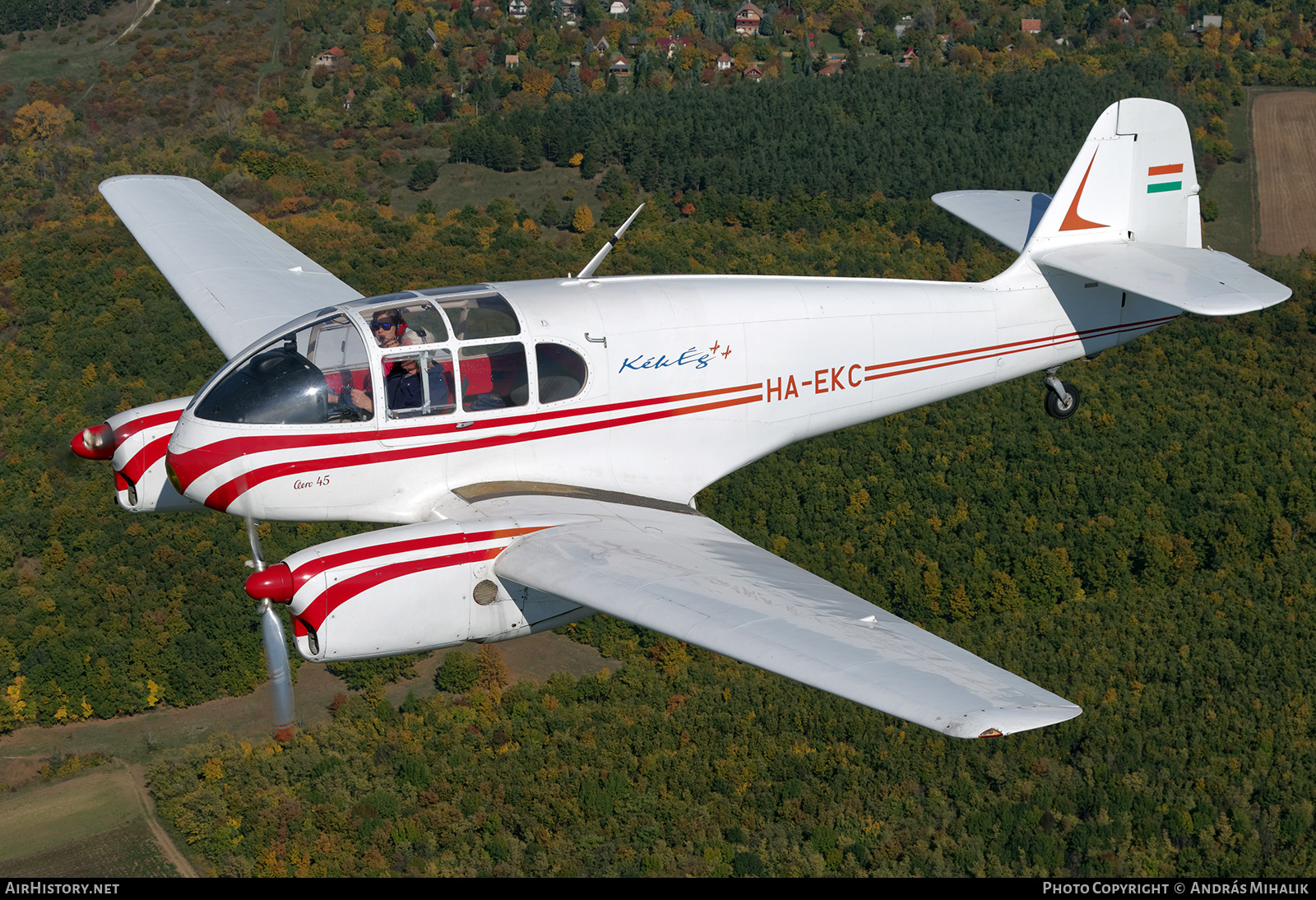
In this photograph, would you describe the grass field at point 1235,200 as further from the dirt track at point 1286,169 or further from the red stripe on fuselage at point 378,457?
the red stripe on fuselage at point 378,457

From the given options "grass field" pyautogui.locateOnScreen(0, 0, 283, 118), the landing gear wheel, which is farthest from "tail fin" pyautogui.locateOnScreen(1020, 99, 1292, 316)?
"grass field" pyautogui.locateOnScreen(0, 0, 283, 118)

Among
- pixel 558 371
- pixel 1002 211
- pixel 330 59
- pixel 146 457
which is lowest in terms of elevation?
pixel 146 457

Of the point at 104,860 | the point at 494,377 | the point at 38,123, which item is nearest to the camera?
the point at 494,377

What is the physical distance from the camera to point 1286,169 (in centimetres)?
11388

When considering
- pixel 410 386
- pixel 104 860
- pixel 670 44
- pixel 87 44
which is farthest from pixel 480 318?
pixel 87 44

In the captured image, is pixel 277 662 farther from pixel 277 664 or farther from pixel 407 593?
pixel 407 593

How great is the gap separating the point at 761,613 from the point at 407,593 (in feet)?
14.5

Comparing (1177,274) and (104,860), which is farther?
(104,860)

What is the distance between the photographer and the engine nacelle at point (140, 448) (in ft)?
61.1

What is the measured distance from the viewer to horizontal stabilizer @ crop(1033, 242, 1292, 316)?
1925 cm

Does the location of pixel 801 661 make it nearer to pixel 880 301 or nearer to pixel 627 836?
pixel 880 301

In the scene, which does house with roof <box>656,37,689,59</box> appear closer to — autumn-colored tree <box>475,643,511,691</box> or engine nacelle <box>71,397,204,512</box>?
autumn-colored tree <box>475,643,511,691</box>

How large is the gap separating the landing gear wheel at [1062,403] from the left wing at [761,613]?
31.2 feet

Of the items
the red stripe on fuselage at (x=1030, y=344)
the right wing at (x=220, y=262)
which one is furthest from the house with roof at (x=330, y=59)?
the red stripe on fuselage at (x=1030, y=344)
